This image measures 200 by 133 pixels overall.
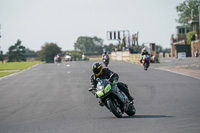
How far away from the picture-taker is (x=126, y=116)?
444 inches

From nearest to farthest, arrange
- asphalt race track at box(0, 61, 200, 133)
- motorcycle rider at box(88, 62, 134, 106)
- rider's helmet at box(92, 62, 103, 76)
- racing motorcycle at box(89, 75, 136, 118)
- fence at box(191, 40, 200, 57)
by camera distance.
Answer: asphalt race track at box(0, 61, 200, 133) → racing motorcycle at box(89, 75, 136, 118) → motorcycle rider at box(88, 62, 134, 106) → rider's helmet at box(92, 62, 103, 76) → fence at box(191, 40, 200, 57)

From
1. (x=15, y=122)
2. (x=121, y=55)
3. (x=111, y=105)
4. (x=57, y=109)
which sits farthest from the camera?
(x=121, y=55)

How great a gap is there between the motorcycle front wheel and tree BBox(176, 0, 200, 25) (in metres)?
110

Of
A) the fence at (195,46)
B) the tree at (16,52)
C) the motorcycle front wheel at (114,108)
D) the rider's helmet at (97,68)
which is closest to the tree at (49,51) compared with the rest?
the tree at (16,52)

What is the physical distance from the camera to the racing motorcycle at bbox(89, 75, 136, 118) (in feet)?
34.3

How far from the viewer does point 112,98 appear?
10.8 m

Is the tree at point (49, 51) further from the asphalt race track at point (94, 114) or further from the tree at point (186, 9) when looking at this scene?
the asphalt race track at point (94, 114)

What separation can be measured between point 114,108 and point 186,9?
114 m

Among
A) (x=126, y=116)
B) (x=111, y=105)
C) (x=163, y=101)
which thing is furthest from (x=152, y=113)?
(x=163, y=101)

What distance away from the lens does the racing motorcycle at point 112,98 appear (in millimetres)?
10445

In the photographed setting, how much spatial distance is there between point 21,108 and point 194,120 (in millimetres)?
6506

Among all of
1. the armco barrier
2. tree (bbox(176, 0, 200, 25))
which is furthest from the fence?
tree (bbox(176, 0, 200, 25))

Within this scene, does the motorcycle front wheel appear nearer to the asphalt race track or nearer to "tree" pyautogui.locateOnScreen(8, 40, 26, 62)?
the asphalt race track

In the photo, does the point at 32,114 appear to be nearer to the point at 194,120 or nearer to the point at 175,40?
the point at 194,120
